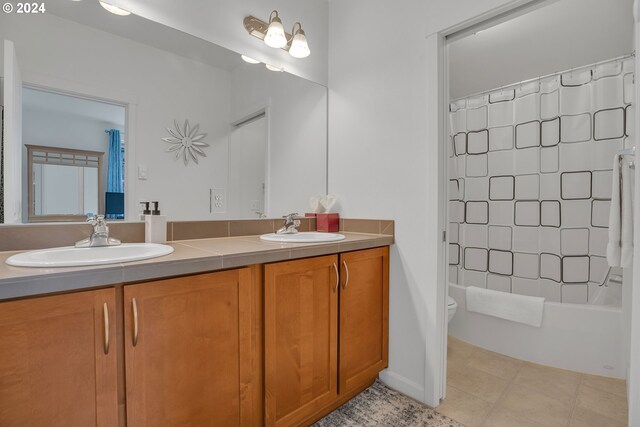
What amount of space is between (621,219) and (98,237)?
7.67ft

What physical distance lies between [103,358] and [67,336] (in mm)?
112

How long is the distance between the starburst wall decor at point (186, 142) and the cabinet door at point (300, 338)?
80 centimetres

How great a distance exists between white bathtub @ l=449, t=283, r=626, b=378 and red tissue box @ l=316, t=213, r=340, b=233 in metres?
1.35

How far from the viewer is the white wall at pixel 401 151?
161 cm

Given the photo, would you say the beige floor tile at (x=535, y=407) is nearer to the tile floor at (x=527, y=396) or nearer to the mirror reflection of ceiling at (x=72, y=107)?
the tile floor at (x=527, y=396)

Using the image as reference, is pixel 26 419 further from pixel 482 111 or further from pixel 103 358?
pixel 482 111

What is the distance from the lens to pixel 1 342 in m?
0.72

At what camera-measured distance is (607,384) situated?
1.78 m

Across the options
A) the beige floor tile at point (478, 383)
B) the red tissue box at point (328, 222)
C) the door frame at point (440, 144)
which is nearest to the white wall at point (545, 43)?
the door frame at point (440, 144)

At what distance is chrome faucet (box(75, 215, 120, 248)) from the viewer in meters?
1.17

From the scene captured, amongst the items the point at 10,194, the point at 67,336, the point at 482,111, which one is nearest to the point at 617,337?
the point at 482,111

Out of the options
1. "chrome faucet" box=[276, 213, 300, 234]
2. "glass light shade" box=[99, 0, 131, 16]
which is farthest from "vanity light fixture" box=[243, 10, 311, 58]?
"chrome faucet" box=[276, 213, 300, 234]

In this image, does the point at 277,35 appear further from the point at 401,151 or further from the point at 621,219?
the point at 621,219

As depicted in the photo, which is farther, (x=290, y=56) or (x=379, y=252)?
(x=290, y=56)
